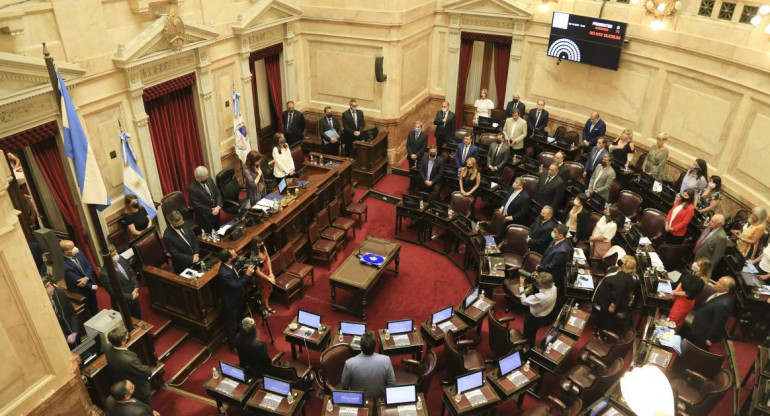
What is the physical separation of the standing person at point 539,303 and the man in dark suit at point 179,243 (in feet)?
16.2

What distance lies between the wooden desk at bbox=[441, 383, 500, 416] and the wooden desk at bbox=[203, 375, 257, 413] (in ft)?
7.49

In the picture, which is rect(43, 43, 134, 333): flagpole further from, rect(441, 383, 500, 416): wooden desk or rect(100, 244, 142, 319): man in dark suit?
rect(441, 383, 500, 416): wooden desk

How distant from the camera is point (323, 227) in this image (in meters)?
9.77

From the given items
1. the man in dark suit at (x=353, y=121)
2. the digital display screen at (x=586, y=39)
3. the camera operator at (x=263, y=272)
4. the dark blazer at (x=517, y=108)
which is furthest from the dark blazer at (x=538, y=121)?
the camera operator at (x=263, y=272)

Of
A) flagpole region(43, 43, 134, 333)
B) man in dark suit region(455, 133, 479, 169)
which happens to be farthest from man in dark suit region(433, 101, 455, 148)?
flagpole region(43, 43, 134, 333)

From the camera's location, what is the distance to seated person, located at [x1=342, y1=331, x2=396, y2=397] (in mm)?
5672

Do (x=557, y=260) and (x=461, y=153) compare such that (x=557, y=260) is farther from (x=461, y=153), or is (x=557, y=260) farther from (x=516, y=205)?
(x=461, y=153)

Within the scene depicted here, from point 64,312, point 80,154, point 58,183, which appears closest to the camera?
point 80,154

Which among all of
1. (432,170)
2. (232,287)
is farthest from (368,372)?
(432,170)

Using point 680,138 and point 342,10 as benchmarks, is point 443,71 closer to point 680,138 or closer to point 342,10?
point 342,10

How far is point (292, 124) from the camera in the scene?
11781 mm

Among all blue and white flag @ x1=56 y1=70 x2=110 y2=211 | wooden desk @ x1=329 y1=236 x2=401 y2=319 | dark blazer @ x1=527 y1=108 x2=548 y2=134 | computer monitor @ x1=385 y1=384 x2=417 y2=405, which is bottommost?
wooden desk @ x1=329 y1=236 x2=401 y2=319

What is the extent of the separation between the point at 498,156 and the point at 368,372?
6.42m

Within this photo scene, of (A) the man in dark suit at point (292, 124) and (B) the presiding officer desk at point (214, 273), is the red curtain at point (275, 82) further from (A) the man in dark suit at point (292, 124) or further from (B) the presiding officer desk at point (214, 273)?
(B) the presiding officer desk at point (214, 273)
